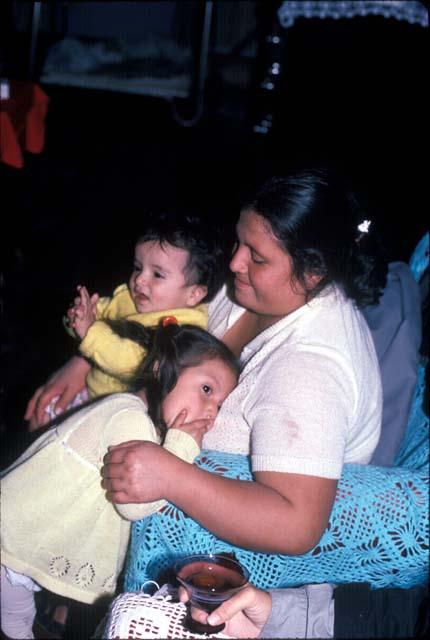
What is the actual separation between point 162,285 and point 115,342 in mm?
244

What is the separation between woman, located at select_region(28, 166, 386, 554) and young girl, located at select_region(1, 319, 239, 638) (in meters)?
0.09

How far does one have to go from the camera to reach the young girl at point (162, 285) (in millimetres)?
1860

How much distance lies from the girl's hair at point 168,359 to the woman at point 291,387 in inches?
3.7

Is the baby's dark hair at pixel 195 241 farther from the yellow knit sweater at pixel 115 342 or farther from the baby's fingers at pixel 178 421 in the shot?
the baby's fingers at pixel 178 421

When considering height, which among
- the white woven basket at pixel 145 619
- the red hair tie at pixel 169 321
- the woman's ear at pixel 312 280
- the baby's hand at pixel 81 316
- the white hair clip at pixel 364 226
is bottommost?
the white woven basket at pixel 145 619

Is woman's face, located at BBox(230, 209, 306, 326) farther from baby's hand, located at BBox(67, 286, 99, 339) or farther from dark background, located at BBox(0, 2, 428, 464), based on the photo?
dark background, located at BBox(0, 2, 428, 464)

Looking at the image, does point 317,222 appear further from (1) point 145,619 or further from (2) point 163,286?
(1) point 145,619

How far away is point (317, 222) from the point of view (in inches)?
56.4

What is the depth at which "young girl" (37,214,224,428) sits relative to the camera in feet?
6.10

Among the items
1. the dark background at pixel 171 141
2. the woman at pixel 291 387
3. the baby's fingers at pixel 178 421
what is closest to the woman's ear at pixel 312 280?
the woman at pixel 291 387

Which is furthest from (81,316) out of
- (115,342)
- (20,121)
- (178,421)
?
(20,121)

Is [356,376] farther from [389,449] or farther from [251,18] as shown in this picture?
[251,18]

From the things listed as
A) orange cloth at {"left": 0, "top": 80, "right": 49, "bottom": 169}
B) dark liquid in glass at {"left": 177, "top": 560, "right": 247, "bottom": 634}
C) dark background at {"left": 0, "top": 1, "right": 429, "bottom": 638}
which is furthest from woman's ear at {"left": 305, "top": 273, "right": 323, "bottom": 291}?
orange cloth at {"left": 0, "top": 80, "right": 49, "bottom": 169}

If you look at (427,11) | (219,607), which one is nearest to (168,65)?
(427,11)
